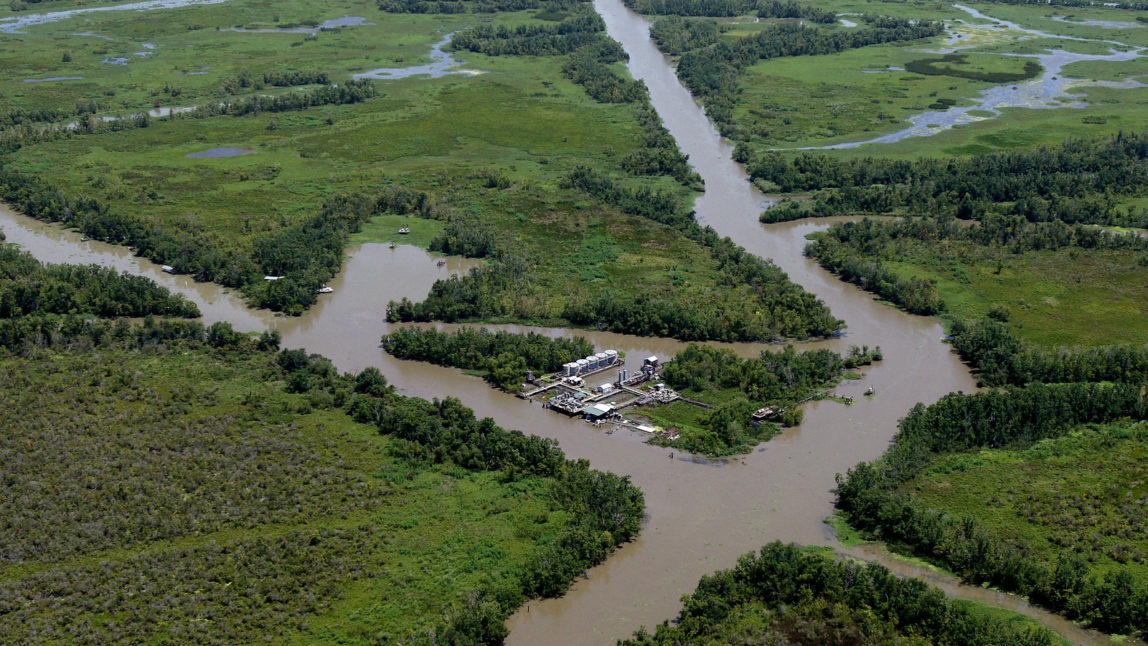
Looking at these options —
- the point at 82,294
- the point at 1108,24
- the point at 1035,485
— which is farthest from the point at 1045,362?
the point at 1108,24

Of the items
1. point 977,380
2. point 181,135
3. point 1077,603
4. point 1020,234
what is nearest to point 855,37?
point 1020,234

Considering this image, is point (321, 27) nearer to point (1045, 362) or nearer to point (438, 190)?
point (438, 190)

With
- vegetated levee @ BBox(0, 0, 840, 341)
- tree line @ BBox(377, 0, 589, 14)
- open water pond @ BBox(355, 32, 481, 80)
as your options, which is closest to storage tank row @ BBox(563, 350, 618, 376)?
vegetated levee @ BBox(0, 0, 840, 341)

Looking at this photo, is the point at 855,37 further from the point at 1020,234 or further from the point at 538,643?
the point at 538,643

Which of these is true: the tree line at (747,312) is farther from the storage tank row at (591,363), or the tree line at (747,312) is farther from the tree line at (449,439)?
the tree line at (449,439)

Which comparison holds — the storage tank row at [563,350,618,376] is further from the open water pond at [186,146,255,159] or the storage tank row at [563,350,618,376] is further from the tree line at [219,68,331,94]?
the tree line at [219,68,331,94]
